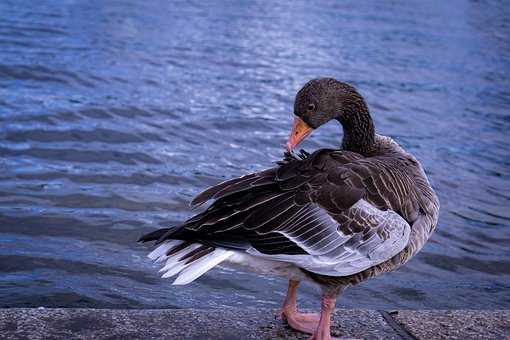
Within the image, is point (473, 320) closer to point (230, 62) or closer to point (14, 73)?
point (14, 73)

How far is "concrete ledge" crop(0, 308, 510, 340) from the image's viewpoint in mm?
4176

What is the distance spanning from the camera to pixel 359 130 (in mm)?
5270

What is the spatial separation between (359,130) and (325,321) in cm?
151

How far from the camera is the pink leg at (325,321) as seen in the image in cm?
423

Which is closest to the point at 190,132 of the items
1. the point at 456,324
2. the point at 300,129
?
the point at 300,129

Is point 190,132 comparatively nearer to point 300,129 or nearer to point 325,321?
point 300,129

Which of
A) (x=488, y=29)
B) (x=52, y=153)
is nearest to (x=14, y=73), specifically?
(x=52, y=153)

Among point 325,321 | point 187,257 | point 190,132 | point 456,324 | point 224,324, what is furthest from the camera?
point 190,132

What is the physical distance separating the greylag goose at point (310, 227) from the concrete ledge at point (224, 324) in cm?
21

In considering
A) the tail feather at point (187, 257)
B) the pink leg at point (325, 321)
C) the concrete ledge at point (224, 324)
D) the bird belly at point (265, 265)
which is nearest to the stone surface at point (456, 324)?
the concrete ledge at point (224, 324)

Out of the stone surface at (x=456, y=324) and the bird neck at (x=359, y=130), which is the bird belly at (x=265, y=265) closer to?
the stone surface at (x=456, y=324)

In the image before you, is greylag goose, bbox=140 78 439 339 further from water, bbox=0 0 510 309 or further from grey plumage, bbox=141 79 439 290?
water, bbox=0 0 510 309

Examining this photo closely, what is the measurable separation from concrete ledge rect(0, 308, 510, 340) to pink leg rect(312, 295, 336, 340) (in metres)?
0.24

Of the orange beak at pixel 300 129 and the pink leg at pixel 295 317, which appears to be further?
the orange beak at pixel 300 129
